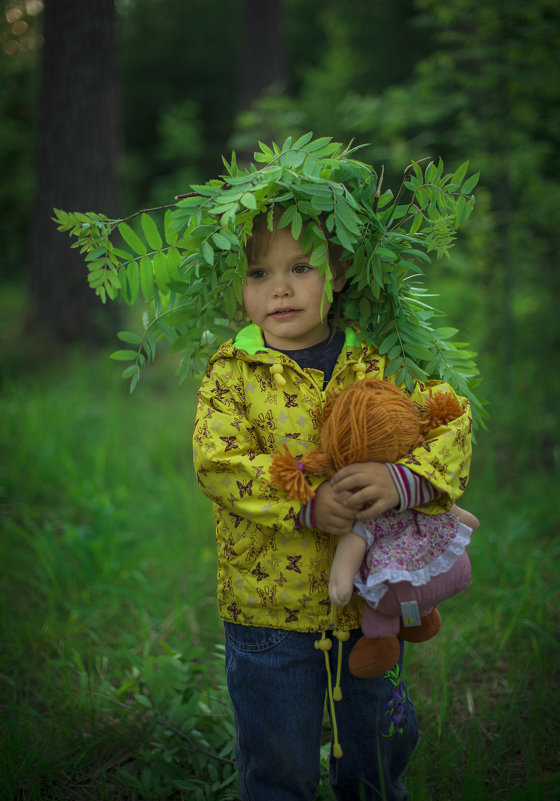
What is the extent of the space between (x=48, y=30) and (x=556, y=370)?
19.0 feet

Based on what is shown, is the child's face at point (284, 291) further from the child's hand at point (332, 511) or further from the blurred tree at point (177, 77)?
the blurred tree at point (177, 77)

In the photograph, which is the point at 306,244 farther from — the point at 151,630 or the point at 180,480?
the point at 180,480

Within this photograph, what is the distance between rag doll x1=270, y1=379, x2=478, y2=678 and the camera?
1484mm

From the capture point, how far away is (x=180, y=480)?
3.94 metres

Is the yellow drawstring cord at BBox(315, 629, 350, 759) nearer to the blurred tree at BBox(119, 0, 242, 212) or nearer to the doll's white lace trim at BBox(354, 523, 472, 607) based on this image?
the doll's white lace trim at BBox(354, 523, 472, 607)

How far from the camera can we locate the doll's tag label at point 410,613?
1.49 meters

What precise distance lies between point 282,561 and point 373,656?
0.34 metres

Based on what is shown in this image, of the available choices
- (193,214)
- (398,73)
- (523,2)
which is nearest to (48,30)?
(523,2)

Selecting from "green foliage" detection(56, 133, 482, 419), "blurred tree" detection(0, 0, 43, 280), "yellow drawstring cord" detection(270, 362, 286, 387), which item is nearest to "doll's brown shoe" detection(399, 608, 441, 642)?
"green foliage" detection(56, 133, 482, 419)

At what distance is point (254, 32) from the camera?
984cm

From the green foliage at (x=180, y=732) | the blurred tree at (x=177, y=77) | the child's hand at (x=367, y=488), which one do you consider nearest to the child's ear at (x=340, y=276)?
the child's hand at (x=367, y=488)

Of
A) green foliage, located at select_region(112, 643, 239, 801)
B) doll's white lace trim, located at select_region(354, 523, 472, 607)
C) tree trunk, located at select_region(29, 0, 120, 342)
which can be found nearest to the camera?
doll's white lace trim, located at select_region(354, 523, 472, 607)

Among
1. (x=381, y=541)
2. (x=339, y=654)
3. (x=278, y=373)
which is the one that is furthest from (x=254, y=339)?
(x=339, y=654)

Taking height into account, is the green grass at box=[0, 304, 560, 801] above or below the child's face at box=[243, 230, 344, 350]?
below
